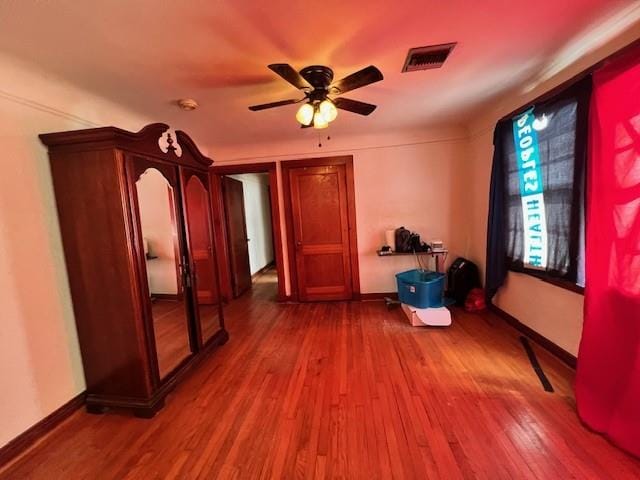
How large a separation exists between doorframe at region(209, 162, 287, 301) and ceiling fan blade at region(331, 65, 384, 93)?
2.31m

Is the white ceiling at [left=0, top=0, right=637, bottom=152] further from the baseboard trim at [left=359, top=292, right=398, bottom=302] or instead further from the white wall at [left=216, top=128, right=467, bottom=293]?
the baseboard trim at [left=359, top=292, right=398, bottom=302]

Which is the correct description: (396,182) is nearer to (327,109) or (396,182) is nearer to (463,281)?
(463,281)

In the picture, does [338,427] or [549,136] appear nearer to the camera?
[338,427]

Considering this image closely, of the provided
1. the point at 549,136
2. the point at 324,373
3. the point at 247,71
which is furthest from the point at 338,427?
the point at 549,136

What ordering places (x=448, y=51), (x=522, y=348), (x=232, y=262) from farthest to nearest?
(x=232, y=262)
(x=522, y=348)
(x=448, y=51)

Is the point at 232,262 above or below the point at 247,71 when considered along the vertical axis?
below

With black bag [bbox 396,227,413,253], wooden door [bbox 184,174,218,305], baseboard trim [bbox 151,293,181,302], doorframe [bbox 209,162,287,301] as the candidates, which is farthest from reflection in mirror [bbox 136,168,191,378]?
black bag [bbox 396,227,413,253]

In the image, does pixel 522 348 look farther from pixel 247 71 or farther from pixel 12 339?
pixel 12 339

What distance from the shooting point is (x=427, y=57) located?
194 centimetres

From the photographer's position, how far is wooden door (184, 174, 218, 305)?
2494mm

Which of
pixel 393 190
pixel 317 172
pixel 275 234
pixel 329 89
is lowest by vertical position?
pixel 275 234

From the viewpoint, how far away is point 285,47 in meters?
1.72

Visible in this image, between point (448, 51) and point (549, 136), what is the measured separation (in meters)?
1.09

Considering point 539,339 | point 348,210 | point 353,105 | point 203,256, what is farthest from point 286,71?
point 539,339
